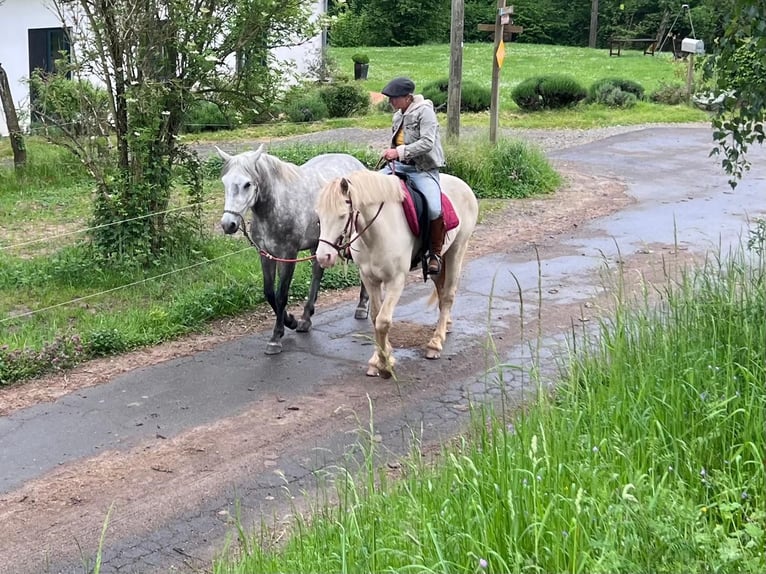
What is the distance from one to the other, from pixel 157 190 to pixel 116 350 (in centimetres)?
280

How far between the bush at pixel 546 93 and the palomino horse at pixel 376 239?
23.7 m

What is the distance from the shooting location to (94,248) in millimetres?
10852

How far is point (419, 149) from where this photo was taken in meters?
8.06

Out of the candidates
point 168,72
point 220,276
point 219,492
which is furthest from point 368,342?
point 168,72

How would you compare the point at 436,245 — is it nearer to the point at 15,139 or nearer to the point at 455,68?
the point at 455,68

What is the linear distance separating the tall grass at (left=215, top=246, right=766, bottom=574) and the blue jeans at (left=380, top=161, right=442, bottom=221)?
9.54 feet

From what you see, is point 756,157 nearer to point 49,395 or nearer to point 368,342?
point 368,342

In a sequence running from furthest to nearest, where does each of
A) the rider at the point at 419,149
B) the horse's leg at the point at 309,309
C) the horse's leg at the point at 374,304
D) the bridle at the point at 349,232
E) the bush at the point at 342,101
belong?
the bush at the point at 342,101 < the horse's leg at the point at 309,309 < the rider at the point at 419,149 < the horse's leg at the point at 374,304 < the bridle at the point at 349,232

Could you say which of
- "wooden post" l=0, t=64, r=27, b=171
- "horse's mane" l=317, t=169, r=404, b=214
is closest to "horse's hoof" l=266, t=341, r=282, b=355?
"horse's mane" l=317, t=169, r=404, b=214

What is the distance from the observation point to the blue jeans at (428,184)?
26.8 feet

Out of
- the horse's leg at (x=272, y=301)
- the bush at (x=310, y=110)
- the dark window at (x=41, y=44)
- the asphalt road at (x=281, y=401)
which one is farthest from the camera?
the bush at (x=310, y=110)

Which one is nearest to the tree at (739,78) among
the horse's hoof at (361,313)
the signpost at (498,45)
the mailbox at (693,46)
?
the mailbox at (693,46)

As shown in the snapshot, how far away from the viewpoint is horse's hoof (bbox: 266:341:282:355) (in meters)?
8.63

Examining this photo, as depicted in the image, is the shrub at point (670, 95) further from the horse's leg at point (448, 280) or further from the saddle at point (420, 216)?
the saddle at point (420, 216)
